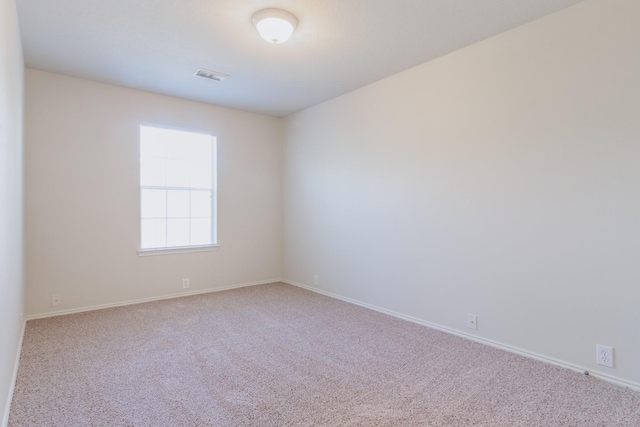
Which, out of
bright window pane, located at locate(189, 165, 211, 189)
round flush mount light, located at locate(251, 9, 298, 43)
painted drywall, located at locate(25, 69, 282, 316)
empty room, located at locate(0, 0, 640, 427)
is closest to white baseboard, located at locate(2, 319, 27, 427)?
empty room, located at locate(0, 0, 640, 427)

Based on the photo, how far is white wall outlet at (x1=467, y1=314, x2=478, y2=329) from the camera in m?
2.99

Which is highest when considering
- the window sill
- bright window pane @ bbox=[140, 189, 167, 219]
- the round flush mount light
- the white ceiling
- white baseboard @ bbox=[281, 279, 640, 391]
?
the white ceiling

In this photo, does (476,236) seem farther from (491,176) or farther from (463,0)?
(463,0)

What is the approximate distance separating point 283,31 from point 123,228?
296 cm

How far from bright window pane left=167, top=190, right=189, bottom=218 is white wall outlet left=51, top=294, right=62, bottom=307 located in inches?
56.0

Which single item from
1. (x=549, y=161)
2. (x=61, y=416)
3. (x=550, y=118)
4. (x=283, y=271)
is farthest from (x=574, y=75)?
(x=283, y=271)

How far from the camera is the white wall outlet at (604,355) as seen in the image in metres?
2.28

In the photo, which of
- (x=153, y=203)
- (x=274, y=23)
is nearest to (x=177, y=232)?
(x=153, y=203)

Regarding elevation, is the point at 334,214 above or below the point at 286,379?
above

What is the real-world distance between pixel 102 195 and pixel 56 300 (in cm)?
120

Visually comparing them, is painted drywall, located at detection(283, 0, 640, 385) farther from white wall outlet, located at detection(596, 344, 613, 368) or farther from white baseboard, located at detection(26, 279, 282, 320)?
white baseboard, located at detection(26, 279, 282, 320)

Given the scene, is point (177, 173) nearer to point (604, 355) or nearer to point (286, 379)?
point (286, 379)

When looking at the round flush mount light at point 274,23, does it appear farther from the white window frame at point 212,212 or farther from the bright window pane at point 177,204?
the bright window pane at point 177,204

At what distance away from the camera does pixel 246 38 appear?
9.37 feet
